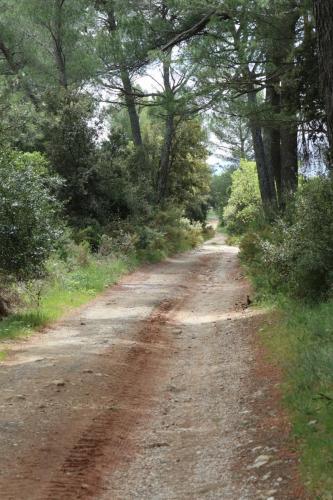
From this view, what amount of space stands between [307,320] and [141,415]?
3446 mm

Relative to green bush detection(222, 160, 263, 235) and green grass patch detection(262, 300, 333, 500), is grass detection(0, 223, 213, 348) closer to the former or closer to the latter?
green grass patch detection(262, 300, 333, 500)

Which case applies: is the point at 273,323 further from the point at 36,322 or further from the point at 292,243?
the point at 36,322

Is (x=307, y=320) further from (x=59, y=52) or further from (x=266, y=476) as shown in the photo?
(x=59, y=52)

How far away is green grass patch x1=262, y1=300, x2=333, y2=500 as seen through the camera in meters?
4.20

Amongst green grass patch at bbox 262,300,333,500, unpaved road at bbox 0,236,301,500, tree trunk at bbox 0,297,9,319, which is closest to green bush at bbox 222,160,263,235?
tree trunk at bbox 0,297,9,319

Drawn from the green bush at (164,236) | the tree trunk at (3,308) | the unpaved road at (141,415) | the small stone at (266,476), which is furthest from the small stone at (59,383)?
the green bush at (164,236)

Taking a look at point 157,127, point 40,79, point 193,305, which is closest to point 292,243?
point 193,305

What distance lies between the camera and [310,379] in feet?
19.5

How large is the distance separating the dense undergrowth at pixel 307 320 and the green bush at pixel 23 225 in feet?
14.8

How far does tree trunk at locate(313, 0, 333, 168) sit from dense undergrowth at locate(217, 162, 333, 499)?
82.3 inches

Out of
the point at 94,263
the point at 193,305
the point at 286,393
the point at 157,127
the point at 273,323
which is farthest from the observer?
the point at 157,127

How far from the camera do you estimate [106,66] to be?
62.9 ft

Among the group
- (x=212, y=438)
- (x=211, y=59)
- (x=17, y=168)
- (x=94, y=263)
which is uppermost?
(x=211, y=59)

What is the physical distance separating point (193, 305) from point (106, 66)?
31.9ft
